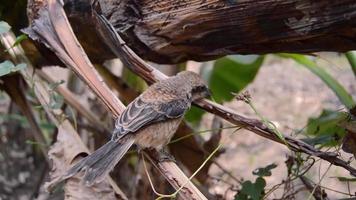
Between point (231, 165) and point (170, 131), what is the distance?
8.03 feet

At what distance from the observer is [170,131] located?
4.69 feet

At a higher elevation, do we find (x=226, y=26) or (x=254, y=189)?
(x=226, y=26)

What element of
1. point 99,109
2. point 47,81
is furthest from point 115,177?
point 47,81

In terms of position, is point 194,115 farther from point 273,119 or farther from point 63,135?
point 273,119

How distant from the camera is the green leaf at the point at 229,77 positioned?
2.40m

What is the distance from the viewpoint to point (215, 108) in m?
1.45

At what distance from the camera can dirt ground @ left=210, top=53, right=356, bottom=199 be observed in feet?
12.3

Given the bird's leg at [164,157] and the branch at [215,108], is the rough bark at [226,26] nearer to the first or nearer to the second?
the branch at [215,108]

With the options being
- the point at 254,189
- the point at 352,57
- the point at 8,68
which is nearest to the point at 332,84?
the point at 352,57

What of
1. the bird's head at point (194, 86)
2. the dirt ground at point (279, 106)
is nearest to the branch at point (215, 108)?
the bird's head at point (194, 86)

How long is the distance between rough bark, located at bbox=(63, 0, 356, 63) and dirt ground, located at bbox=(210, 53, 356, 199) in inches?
68.1

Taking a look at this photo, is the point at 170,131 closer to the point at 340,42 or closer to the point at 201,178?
the point at 340,42

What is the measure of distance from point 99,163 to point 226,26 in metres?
0.42

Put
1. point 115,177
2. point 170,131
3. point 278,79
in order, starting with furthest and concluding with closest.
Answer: point 278,79 < point 115,177 < point 170,131
